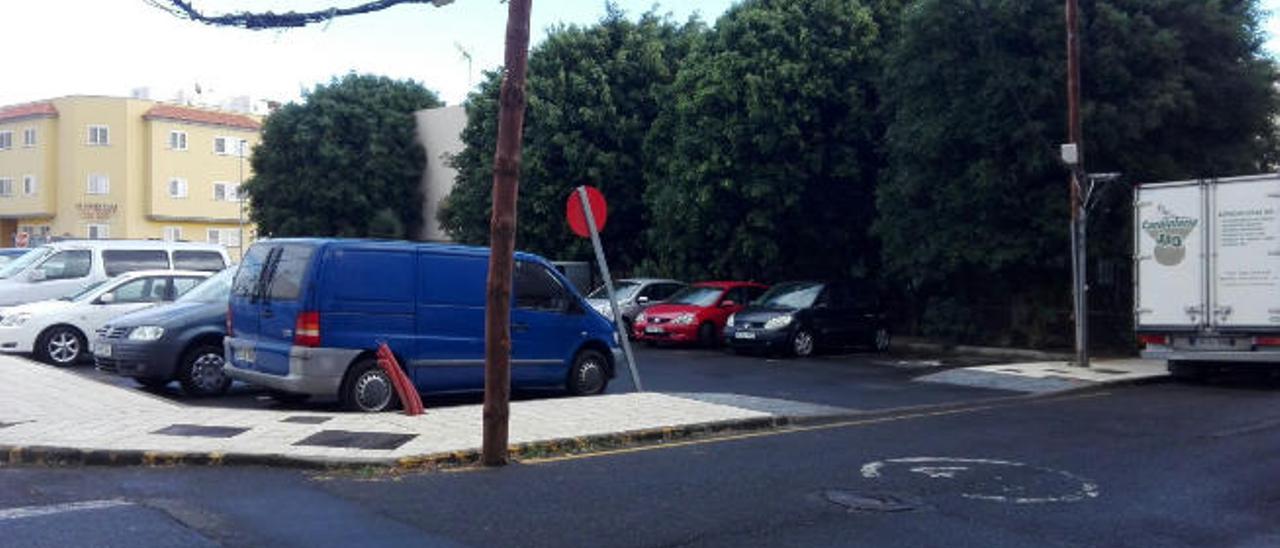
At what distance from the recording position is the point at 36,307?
17.0 meters

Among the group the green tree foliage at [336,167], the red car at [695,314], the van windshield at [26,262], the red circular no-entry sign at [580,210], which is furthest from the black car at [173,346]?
the green tree foliage at [336,167]

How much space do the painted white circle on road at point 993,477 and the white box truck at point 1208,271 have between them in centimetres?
877

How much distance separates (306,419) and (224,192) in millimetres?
55749

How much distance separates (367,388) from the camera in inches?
473

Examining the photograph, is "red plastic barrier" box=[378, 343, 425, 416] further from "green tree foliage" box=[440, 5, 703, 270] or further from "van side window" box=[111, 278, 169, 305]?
"green tree foliage" box=[440, 5, 703, 270]

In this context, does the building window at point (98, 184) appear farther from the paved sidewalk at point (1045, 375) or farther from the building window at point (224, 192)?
the paved sidewalk at point (1045, 375)

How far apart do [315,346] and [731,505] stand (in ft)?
17.9

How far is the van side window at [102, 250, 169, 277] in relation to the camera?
19.5 m

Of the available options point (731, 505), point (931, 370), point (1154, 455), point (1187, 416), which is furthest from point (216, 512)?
point (931, 370)

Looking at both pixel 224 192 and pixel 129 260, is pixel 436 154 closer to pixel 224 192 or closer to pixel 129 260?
pixel 224 192

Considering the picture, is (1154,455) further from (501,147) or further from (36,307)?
(36,307)

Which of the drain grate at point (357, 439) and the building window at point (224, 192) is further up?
the building window at point (224, 192)

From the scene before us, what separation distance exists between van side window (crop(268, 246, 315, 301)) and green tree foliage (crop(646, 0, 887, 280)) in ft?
48.5

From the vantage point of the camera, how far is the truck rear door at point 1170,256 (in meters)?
17.0
